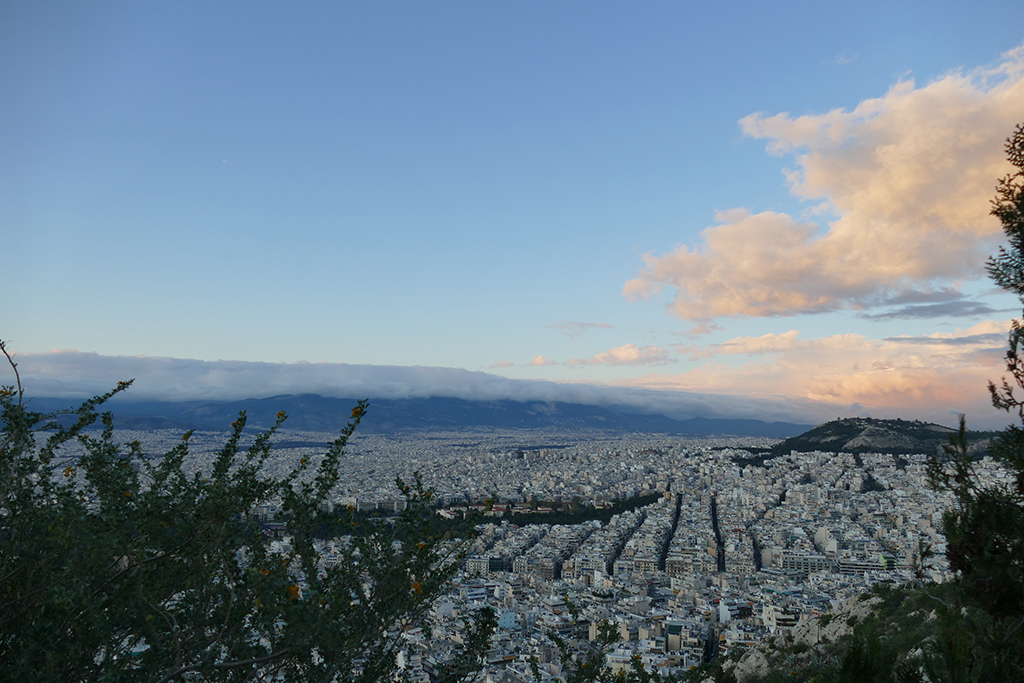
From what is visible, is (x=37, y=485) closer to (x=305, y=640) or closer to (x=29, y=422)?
(x=29, y=422)

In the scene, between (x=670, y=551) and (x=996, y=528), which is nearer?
(x=996, y=528)

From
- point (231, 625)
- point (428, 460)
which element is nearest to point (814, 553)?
point (231, 625)

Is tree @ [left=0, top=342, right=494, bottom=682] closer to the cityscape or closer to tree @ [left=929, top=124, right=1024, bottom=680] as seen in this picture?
the cityscape

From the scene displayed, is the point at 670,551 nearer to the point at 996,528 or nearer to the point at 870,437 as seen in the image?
the point at 996,528

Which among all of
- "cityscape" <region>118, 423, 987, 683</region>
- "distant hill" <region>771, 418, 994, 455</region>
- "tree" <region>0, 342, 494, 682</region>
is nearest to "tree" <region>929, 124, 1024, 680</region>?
"cityscape" <region>118, 423, 987, 683</region>

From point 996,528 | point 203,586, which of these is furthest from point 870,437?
point 203,586

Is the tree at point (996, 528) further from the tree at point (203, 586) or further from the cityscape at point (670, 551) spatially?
the tree at point (203, 586)

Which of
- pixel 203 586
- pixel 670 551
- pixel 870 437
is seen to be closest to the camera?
pixel 203 586
